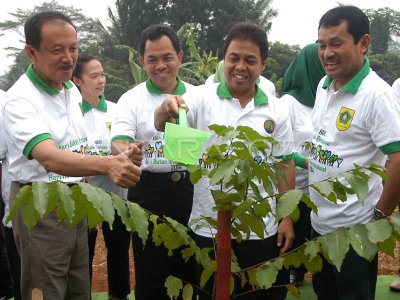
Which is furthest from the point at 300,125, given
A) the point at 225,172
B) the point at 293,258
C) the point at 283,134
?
the point at 225,172

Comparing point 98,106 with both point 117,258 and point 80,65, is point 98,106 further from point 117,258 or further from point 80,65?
point 117,258

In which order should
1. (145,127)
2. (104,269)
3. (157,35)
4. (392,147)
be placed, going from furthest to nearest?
1. (104,269)
2. (157,35)
3. (145,127)
4. (392,147)

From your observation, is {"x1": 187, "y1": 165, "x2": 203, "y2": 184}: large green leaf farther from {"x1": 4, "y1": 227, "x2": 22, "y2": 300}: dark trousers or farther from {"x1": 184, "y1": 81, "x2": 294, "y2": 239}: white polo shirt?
{"x1": 4, "y1": 227, "x2": 22, "y2": 300}: dark trousers

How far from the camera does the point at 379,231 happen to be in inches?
51.8

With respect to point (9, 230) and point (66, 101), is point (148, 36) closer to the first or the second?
point (66, 101)

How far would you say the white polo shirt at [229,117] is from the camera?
2441mm

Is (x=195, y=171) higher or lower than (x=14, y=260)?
higher

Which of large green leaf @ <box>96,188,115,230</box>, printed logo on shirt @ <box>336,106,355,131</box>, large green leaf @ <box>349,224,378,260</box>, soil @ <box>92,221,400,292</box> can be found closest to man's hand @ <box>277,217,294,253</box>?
printed logo on shirt @ <box>336,106,355,131</box>

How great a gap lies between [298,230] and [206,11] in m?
25.7

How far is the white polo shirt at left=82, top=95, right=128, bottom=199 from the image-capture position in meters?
3.67

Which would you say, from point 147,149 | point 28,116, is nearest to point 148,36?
point 147,149

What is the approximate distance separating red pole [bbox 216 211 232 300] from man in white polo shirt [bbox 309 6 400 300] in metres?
0.96

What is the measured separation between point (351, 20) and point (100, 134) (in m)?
2.05

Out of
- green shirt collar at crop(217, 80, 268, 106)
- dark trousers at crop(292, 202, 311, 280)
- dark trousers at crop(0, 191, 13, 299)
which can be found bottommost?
dark trousers at crop(0, 191, 13, 299)
